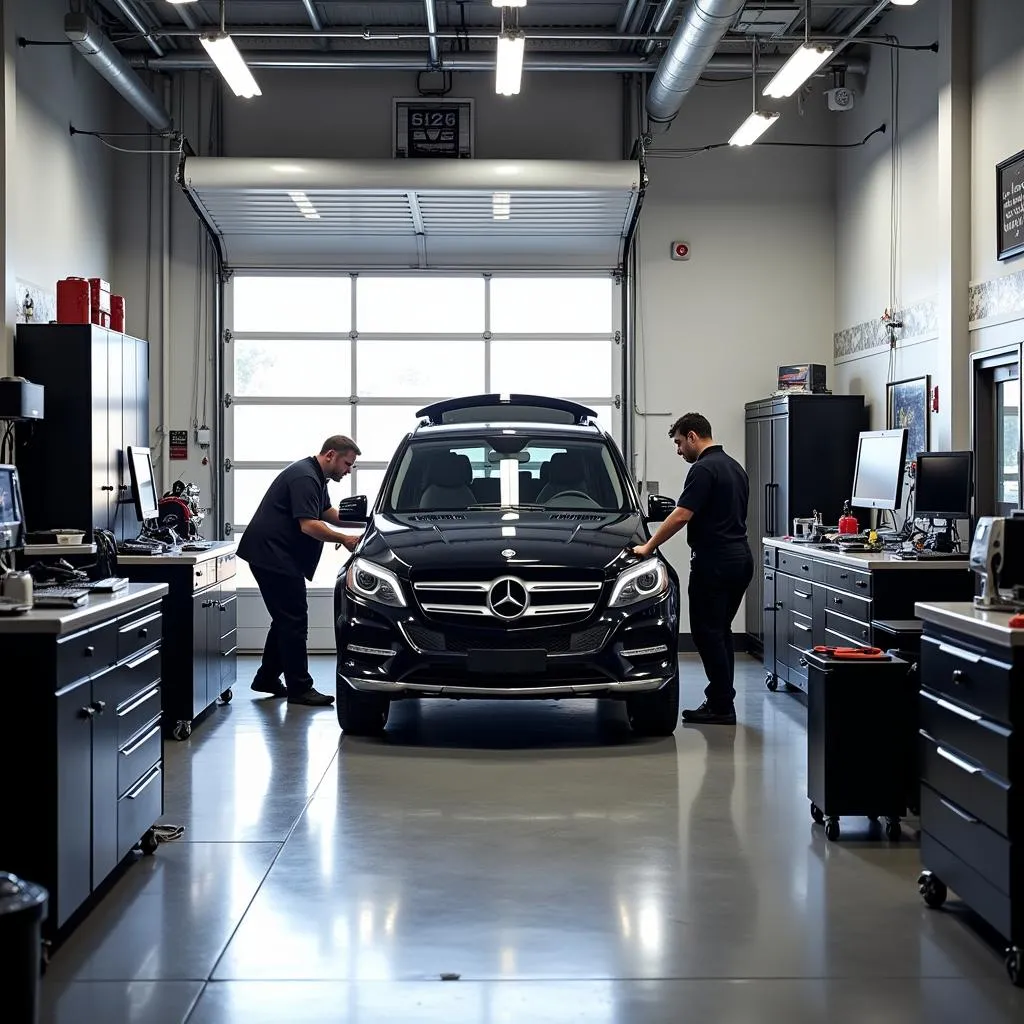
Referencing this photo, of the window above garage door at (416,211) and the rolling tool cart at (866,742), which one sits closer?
the rolling tool cart at (866,742)

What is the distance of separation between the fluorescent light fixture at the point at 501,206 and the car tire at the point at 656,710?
5076 millimetres

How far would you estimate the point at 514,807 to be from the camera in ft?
17.9

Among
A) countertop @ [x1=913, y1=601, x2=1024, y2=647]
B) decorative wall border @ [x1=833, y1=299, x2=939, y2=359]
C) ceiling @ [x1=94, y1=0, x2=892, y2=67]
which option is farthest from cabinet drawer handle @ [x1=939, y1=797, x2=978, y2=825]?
ceiling @ [x1=94, y1=0, x2=892, y2=67]

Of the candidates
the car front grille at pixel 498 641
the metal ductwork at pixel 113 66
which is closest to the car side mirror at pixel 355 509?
the car front grille at pixel 498 641

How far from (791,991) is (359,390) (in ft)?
27.8

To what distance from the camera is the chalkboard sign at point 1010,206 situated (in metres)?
7.28

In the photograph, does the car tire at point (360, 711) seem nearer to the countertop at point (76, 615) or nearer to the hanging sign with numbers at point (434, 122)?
the countertop at point (76, 615)

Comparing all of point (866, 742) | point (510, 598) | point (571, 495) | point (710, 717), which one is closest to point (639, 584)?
point (510, 598)

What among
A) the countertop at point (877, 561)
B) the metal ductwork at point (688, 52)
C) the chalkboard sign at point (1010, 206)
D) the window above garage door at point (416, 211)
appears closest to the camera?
the countertop at point (877, 561)

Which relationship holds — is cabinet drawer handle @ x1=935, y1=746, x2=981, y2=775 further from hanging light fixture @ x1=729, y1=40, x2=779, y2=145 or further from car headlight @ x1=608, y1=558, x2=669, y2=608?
hanging light fixture @ x1=729, y1=40, x2=779, y2=145

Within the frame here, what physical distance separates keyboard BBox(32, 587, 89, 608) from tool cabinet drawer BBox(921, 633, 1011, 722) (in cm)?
271

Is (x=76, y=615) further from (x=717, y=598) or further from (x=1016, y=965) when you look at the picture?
(x=717, y=598)

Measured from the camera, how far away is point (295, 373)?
37.1ft

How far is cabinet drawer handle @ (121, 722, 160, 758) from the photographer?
442 cm
